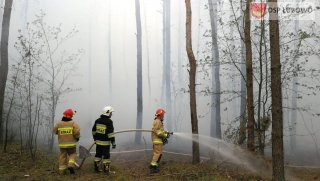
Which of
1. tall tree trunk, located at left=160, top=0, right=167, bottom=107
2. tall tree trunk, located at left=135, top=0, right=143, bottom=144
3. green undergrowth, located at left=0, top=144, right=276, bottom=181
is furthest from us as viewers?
tall tree trunk, located at left=160, top=0, right=167, bottom=107

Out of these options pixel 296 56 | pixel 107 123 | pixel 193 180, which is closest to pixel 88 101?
pixel 107 123

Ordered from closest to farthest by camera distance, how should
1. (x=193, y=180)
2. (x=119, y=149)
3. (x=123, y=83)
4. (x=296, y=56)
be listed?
(x=193, y=180)
(x=296, y=56)
(x=119, y=149)
(x=123, y=83)

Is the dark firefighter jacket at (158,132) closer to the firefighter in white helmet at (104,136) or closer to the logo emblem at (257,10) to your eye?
the firefighter in white helmet at (104,136)

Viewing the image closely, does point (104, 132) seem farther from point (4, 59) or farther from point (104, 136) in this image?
point (4, 59)

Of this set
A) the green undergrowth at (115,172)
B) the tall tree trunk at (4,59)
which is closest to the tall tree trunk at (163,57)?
the green undergrowth at (115,172)

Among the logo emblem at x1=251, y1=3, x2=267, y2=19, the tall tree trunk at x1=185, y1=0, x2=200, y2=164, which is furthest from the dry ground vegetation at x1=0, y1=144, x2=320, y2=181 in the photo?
the logo emblem at x1=251, y1=3, x2=267, y2=19

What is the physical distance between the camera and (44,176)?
702cm

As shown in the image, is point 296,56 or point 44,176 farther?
point 296,56

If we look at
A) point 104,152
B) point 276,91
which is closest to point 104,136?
point 104,152

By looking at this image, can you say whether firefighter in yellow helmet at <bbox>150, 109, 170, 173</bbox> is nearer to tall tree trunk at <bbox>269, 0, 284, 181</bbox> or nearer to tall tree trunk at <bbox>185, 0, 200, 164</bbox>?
tall tree trunk at <bbox>185, 0, 200, 164</bbox>

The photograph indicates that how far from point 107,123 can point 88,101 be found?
6.00 m

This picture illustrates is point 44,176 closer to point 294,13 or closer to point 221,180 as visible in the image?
point 221,180

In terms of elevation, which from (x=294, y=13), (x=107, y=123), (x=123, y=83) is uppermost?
(x=294, y=13)

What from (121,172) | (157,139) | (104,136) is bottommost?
(121,172)
